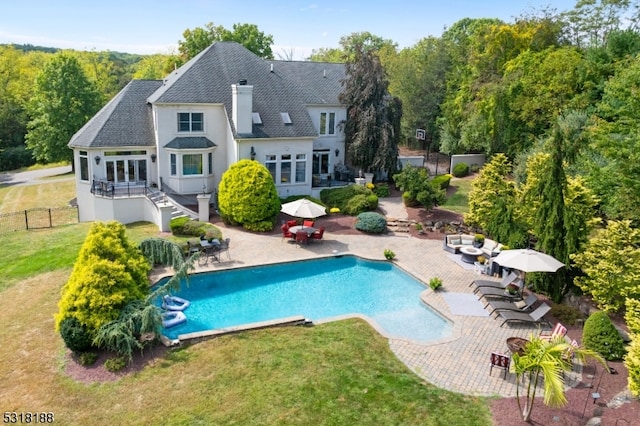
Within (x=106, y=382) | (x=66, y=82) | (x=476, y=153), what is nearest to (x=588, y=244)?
(x=106, y=382)

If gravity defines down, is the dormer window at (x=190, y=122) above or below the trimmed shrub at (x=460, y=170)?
above

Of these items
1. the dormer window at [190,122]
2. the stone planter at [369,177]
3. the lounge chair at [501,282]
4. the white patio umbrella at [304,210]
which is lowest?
the lounge chair at [501,282]

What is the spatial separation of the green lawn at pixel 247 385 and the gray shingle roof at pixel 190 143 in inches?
577

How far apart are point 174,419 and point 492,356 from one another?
8.41m

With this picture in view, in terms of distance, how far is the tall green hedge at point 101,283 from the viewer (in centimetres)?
1377

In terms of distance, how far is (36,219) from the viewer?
3105 centimetres

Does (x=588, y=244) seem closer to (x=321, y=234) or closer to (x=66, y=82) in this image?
(x=321, y=234)

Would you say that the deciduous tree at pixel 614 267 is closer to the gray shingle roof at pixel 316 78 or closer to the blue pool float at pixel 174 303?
the blue pool float at pixel 174 303

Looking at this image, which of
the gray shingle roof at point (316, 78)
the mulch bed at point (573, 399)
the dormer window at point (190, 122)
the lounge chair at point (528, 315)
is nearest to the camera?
the mulch bed at point (573, 399)

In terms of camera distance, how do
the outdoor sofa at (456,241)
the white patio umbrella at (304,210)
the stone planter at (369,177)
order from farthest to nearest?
the stone planter at (369,177) → the white patio umbrella at (304,210) → the outdoor sofa at (456,241)

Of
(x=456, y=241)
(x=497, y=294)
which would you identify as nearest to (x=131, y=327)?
(x=497, y=294)

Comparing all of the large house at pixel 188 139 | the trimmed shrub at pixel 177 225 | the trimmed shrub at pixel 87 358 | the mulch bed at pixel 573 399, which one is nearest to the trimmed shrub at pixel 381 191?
the large house at pixel 188 139

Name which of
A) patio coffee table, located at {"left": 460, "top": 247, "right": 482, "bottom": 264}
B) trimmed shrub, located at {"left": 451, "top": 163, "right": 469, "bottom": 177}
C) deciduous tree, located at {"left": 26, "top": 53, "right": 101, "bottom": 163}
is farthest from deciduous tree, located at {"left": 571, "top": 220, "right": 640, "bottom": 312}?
deciduous tree, located at {"left": 26, "top": 53, "right": 101, "bottom": 163}

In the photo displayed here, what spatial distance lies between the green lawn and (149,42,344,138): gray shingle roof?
1702 centimetres
